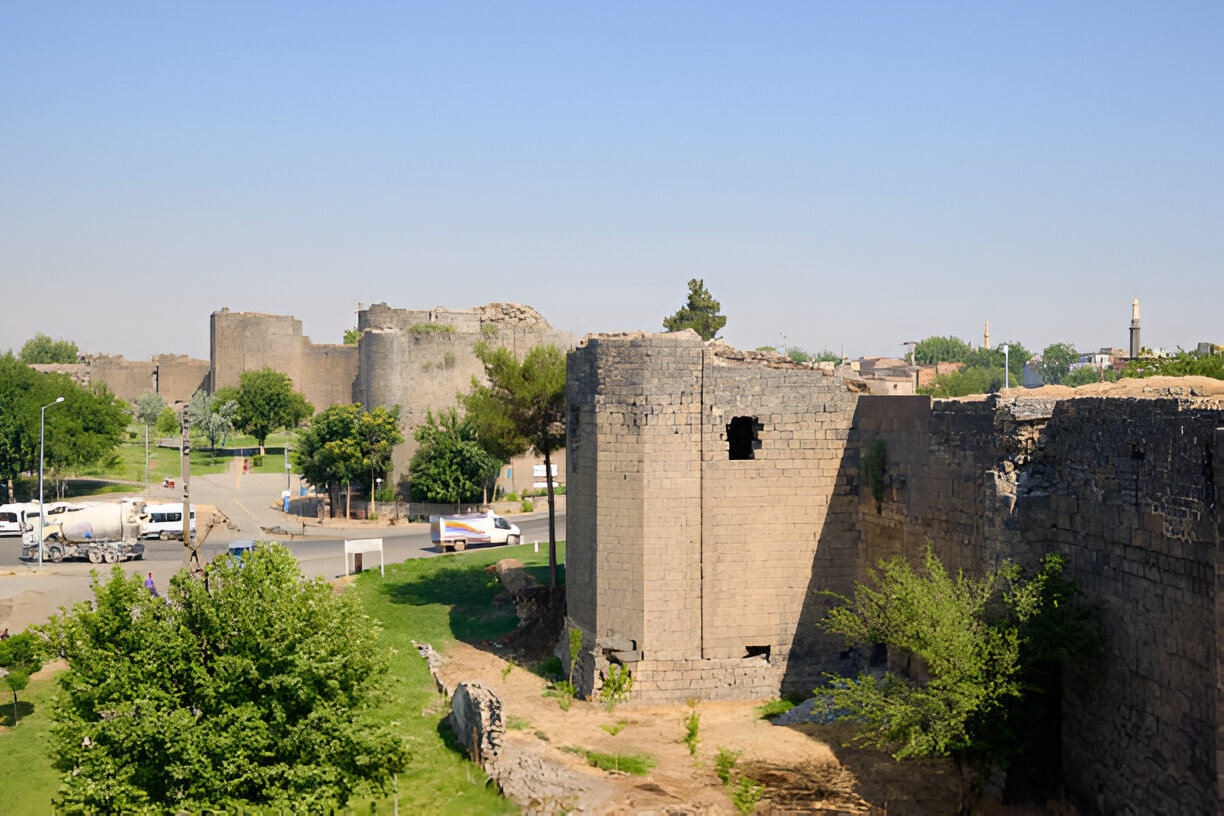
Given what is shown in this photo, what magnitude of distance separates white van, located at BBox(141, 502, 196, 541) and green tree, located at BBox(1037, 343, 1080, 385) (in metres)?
72.0

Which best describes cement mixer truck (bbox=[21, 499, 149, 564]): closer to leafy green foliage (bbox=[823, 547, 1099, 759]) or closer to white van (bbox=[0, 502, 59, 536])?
white van (bbox=[0, 502, 59, 536])

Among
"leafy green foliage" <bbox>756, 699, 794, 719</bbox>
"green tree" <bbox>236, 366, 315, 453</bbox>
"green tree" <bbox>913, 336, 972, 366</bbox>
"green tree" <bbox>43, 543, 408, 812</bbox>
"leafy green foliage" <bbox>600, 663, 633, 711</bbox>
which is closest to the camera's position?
"green tree" <bbox>43, 543, 408, 812</bbox>

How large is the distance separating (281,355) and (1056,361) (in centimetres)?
7197

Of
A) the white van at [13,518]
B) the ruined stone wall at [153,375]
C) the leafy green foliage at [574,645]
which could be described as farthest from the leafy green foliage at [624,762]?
the ruined stone wall at [153,375]

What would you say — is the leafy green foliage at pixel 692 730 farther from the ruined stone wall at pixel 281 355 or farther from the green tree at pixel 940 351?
the green tree at pixel 940 351

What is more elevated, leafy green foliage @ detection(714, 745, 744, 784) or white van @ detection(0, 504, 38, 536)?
white van @ detection(0, 504, 38, 536)

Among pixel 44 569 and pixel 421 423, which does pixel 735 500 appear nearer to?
pixel 44 569

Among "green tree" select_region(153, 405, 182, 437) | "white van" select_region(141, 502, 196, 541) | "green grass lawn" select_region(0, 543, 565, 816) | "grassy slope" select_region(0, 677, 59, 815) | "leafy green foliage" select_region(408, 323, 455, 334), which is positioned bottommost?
"grassy slope" select_region(0, 677, 59, 815)

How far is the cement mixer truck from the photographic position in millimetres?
36281

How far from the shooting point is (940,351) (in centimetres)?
13525

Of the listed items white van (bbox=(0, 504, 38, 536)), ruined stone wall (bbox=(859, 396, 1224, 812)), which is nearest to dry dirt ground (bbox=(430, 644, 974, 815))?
ruined stone wall (bbox=(859, 396, 1224, 812))

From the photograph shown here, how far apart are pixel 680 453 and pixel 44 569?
23.8 m

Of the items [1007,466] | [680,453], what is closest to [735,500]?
[680,453]

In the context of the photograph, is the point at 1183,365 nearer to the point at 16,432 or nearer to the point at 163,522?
the point at 163,522
